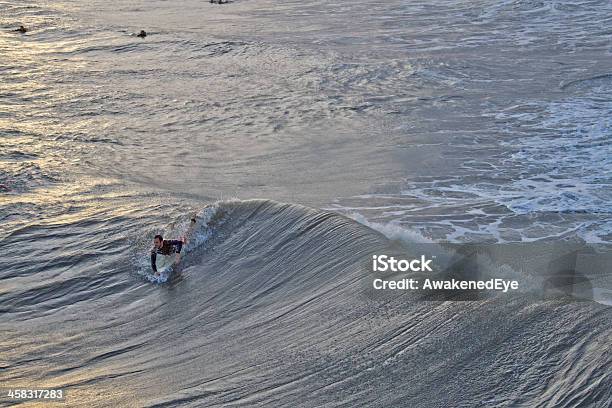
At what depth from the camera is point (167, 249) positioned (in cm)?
1232

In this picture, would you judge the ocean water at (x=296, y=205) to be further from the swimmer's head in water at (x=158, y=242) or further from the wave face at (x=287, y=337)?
the swimmer's head in water at (x=158, y=242)

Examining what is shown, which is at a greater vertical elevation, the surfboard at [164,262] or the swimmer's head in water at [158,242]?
the swimmer's head in water at [158,242]

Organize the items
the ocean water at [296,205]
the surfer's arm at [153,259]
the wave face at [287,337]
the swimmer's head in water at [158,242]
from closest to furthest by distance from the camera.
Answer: the wave face at [287,337] → the ocean water at [296,205] → the surfer's arm at [153,259] → the swimmer's head in water at [158,242]

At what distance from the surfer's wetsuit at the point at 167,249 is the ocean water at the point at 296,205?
32 cm

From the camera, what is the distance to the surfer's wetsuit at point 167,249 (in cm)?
1216

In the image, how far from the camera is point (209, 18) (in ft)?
114

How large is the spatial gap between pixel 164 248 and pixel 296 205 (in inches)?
109

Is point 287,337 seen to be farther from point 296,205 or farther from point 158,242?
point 296,205

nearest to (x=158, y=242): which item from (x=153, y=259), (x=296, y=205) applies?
(x=153, y=259)

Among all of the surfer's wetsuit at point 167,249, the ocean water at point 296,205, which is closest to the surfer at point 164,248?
the surfer's wetsuit at point 167,249

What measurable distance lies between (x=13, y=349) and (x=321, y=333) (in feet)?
12.7

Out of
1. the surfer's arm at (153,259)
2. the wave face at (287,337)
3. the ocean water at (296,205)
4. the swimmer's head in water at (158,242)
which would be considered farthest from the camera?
the swimmer's head in water at (158,242)

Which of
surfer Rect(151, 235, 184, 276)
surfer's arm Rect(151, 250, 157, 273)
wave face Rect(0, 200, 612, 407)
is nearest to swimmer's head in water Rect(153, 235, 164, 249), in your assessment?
surfer Rect(151, 235, 184, 276)

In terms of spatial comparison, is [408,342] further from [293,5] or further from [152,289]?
[293,5]
